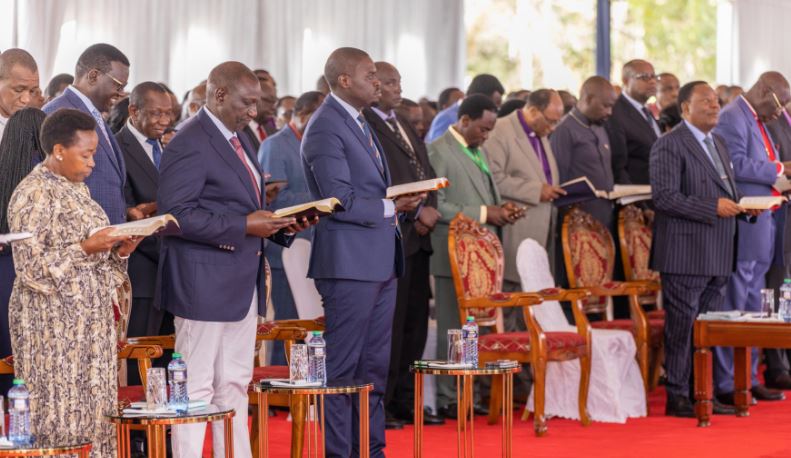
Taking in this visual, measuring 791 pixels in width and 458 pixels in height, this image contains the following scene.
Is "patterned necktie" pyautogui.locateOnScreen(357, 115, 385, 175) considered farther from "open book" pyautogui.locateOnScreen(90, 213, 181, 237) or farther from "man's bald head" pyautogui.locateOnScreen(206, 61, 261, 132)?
"open book" pyautogui.locateOnScreen(90, 213, 181, 237)

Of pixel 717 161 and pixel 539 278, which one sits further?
pixel 539 278

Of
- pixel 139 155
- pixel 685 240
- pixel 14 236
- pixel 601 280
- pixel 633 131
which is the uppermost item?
pixel 633 131

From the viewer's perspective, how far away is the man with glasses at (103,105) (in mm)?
5074

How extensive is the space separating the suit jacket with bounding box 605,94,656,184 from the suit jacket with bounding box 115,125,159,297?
13.1ft

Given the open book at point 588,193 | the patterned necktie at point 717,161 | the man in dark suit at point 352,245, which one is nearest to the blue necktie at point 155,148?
the man in dark suit at point 352,245

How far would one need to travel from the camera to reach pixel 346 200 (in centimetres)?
557

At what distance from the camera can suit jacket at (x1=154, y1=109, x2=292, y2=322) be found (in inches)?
194

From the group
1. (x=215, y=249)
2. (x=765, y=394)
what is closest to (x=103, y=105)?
(x=215, y=249)

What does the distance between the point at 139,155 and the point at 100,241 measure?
1.58m

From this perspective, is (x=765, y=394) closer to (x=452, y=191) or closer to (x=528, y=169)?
(x=528, y=169)

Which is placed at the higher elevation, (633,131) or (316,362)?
(633,131)

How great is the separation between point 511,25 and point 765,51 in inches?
180

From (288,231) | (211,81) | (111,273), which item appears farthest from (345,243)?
(111,273)

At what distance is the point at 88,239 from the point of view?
4340 mm
